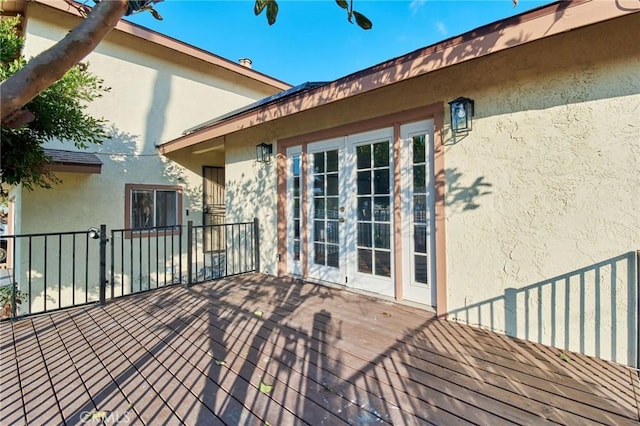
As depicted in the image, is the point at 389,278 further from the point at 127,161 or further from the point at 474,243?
the point at 127,161

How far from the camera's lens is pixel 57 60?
3.43 feet

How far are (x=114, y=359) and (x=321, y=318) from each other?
67.4 inches

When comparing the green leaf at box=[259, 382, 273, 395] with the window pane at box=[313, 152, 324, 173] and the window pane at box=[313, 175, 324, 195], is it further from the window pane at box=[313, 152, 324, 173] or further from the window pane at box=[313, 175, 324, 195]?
the window pane at box=[313, 152, 324, 173]

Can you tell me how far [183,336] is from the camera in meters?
2.67

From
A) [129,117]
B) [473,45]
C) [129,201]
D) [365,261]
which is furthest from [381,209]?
[129,117]

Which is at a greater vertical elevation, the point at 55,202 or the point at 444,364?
the point at 55,202

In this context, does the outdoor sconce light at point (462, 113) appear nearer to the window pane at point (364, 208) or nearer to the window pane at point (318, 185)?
the window pane at point (364, 208)

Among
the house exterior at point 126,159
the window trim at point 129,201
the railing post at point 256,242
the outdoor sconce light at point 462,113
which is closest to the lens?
the outdoor sconce light at point 462,113

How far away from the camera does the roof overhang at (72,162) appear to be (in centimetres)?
493

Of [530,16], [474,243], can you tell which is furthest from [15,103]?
[474,243]

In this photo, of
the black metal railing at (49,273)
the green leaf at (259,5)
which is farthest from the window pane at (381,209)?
the black metal railing at (49,273)

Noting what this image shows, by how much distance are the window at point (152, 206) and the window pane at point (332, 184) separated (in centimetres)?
385

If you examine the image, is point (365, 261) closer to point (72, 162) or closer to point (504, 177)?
point (504, 177)

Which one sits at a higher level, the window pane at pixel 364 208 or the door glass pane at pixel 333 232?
the window pane at pixel 364 208
